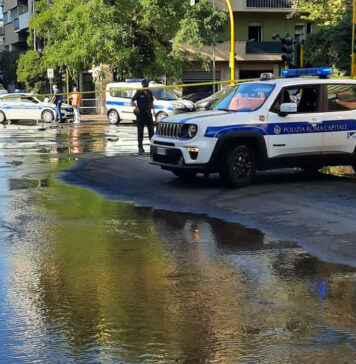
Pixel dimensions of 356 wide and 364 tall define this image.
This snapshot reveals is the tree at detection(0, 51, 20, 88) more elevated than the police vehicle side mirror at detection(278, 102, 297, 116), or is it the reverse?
the tree at detection(0, 51, 20, 88)

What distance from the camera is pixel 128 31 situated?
119ft

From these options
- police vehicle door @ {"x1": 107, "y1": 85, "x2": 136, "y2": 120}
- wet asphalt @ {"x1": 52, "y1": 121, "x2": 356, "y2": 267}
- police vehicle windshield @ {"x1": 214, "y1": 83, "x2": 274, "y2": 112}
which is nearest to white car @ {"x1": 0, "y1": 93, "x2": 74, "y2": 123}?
police vehicle door @ {"x1": 107, "y1": 85, "x2": 136, "y2": 120}

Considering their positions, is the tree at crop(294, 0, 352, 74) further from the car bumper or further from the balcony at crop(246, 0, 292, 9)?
the car bumper

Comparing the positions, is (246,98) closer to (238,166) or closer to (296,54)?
(238,166)

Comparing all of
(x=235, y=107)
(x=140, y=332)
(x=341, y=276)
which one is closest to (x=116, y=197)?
(x=235, y=107)

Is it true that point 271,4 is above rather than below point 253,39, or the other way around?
above

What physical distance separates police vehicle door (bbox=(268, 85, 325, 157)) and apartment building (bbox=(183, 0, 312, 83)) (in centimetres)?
3316

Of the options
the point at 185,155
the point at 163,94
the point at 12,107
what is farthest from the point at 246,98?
the point at 12,107

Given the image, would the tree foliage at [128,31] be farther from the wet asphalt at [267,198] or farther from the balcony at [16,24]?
the balcony at [16,24]

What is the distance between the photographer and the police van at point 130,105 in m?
29.8

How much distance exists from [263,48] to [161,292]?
138 feet

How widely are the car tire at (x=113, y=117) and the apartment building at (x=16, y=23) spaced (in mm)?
35908

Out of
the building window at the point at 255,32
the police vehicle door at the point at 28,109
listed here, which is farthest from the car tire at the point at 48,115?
the building window at the point at 255,32

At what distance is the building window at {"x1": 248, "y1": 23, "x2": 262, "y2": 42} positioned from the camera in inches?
1847
